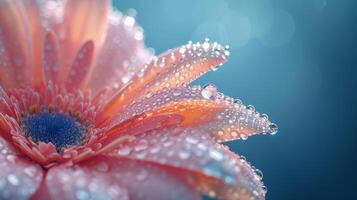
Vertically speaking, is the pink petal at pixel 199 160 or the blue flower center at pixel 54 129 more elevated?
the blue flower center at pixel 54 129

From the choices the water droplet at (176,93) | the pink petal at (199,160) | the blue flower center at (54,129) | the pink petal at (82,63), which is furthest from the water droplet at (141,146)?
the pink petal at (82,63)

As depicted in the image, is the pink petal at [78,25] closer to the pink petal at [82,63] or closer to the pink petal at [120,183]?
the pink petal at [82,63]

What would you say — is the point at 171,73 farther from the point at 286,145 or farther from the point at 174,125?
the point at 286,145

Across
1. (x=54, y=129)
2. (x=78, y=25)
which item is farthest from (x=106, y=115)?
(x=78, y=25)

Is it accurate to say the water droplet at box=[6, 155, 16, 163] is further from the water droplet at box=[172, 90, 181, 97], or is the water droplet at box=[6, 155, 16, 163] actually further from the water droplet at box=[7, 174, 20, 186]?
the water droplet at box=[172, 90, 181, 97]

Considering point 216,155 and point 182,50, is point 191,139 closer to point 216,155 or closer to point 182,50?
point 216,155

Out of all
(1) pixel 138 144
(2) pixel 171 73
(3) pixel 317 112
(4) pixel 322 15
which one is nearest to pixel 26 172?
(1) pixel 138 144

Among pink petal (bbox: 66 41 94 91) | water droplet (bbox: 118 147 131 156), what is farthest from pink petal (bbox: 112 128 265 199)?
pink petal (bbox: 66 41 94 91)
